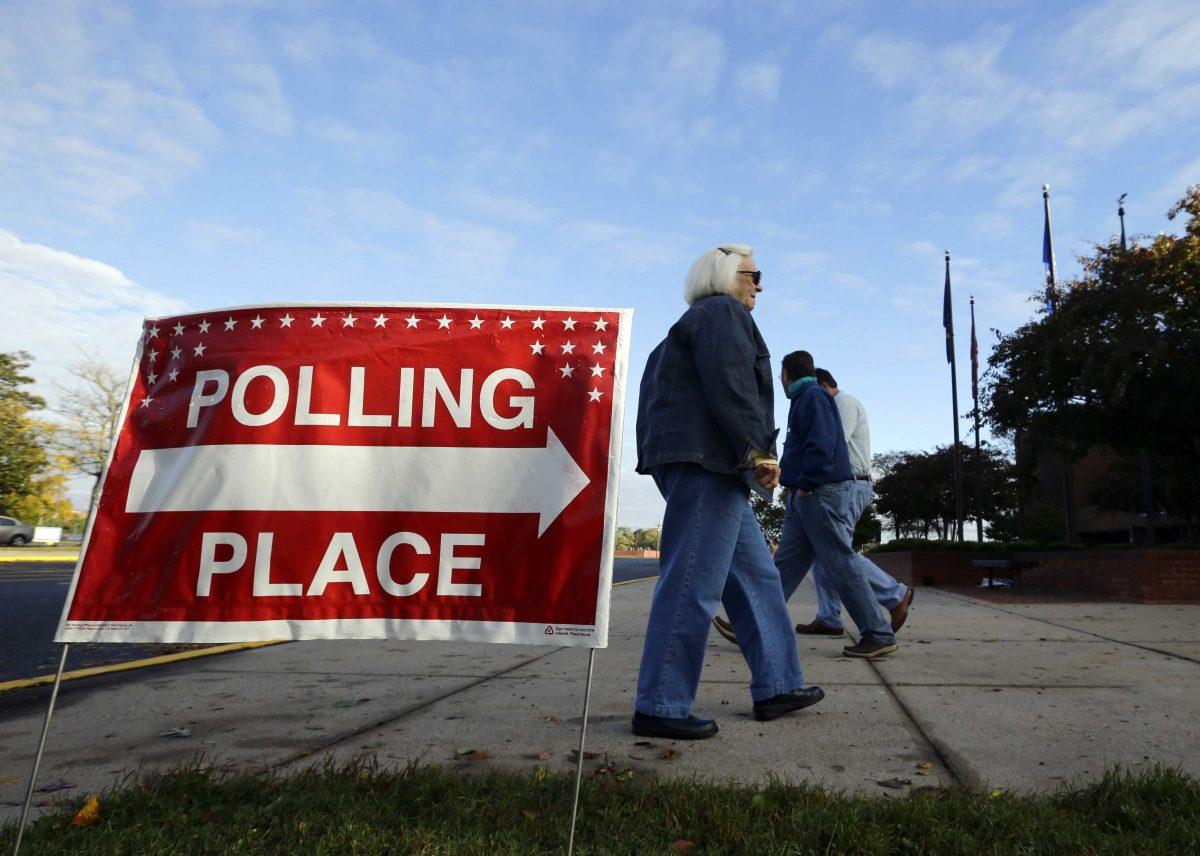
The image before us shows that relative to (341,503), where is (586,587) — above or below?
below

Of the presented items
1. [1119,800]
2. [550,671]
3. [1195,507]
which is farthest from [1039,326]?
[1195,507]

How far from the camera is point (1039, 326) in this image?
1271 cm

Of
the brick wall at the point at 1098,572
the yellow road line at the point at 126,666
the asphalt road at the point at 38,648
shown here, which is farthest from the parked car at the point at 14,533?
the yellow road line at the point at 126,666

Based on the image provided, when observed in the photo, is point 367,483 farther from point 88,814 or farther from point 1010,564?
point 1010,564

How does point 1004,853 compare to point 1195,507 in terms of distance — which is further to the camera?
point 1195,507

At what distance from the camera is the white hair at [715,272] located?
351 cm

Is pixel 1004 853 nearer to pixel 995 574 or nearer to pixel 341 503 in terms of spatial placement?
pixel 341 503

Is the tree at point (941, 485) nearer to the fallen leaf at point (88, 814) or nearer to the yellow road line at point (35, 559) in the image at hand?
the yellow road line at point (35, 559)

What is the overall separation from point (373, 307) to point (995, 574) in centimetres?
1789

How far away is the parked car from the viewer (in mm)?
38719

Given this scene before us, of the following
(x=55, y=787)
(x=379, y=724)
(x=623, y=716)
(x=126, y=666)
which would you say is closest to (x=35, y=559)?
(x=126, y=666)

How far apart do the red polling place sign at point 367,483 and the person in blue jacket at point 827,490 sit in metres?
2.69

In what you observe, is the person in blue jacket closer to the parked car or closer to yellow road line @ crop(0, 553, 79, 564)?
yellow road line @ crop(0, 553, 79, 564)

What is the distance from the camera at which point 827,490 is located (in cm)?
511
